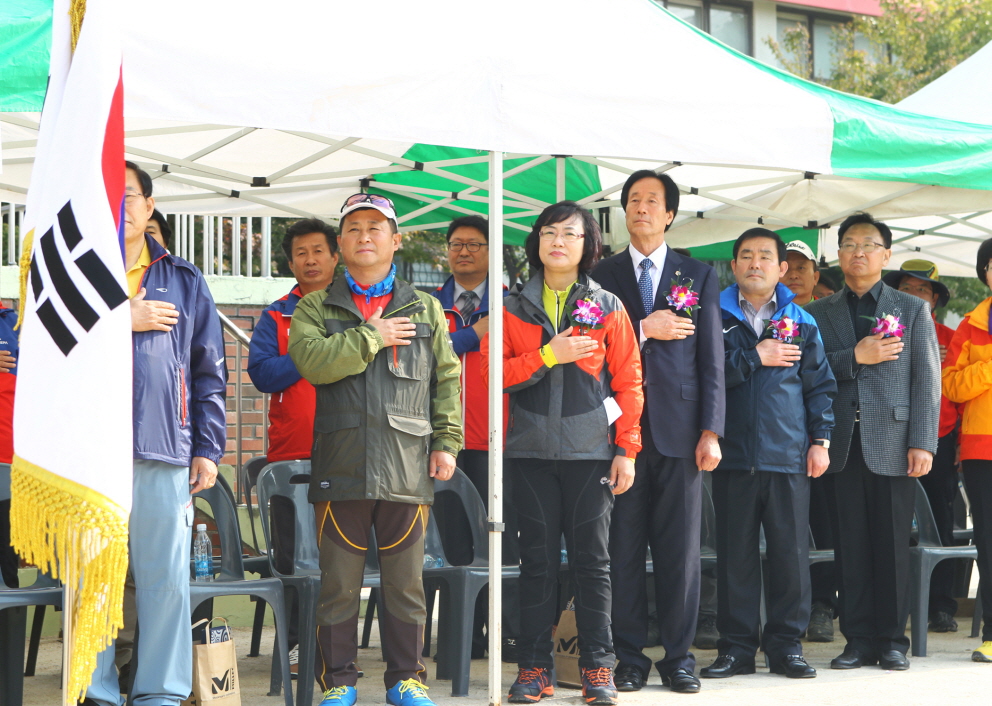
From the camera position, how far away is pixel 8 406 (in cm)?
516

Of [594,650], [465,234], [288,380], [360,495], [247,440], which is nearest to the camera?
[360,495]

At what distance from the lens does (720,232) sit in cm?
824

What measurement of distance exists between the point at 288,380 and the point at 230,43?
5.80 feet

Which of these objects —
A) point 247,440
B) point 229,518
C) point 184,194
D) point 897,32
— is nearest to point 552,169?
point 184,194

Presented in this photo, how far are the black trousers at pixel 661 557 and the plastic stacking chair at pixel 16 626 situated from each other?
88.6 inches

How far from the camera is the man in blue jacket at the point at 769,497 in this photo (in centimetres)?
500

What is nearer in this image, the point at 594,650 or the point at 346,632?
the point at 346,632

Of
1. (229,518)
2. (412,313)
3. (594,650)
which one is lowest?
(594,650)

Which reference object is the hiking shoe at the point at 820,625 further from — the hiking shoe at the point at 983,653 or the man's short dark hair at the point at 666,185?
the man's short dark hair at the point at 666,185

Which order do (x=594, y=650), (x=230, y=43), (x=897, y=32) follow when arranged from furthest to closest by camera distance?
(x=897, y=32) < (x=594, y=650) < (x=230, y=43)

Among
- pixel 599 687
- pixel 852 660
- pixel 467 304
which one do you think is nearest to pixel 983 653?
pixel 852 660

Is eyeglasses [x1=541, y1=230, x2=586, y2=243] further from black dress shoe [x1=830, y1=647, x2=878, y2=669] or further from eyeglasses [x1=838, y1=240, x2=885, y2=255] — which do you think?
black dress shoe [x1=830, y1=647, x2=878, y2=669]

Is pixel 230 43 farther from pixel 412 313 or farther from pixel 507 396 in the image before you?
pixel 507 396

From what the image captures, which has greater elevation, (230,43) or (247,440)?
(230,43)
